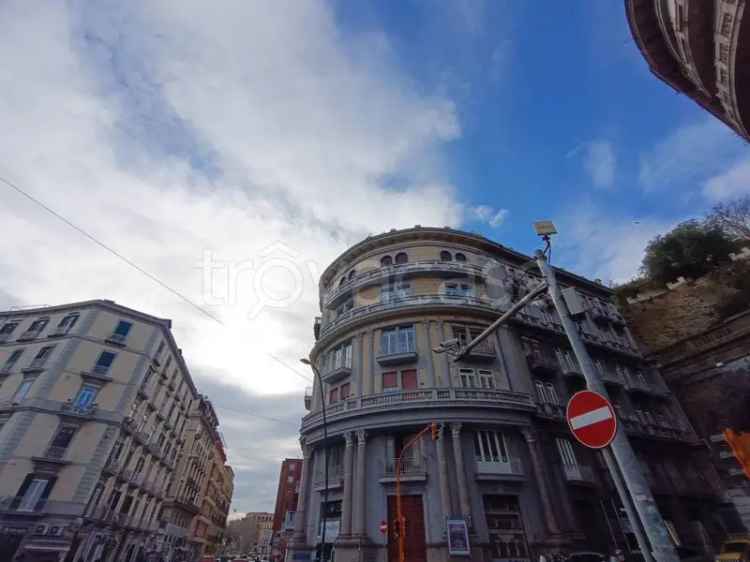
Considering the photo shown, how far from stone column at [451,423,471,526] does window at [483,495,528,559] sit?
156cm

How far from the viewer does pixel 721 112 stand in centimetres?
1731

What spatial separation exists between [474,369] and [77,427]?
101 feet

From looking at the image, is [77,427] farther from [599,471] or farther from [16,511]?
[599,471]

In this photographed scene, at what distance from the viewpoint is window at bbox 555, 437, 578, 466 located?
2135 cm

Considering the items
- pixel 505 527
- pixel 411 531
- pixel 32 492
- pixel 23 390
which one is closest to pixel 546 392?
pixel 505 527

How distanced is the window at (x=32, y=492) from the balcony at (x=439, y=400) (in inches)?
882

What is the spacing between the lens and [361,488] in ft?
61.9

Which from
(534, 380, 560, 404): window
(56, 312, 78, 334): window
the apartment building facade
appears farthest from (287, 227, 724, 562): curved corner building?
the apartment building facade

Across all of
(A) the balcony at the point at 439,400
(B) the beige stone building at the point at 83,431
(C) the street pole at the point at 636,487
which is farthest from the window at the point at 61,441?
(C) the street pole at the point at 636,487

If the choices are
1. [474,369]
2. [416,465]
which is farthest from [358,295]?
[416,465]

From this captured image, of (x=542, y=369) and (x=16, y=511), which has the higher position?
(x=542, y=369)

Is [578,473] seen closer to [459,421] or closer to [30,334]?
[459,421]

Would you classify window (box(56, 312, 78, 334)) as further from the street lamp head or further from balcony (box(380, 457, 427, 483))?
the street lamp head

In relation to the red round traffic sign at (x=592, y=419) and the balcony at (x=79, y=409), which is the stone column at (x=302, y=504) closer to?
the balcony at (x=79, y=409)
